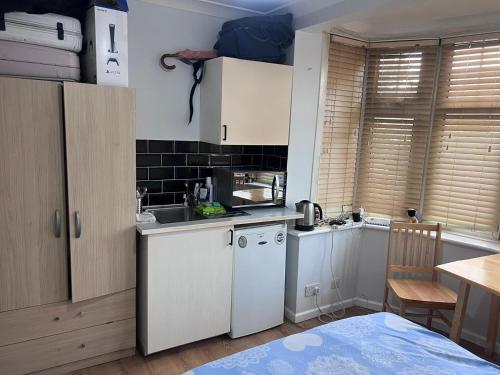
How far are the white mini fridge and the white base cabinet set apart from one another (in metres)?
0.08

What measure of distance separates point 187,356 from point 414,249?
191 cm

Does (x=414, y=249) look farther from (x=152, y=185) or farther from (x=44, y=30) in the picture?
(x=44, y=30)

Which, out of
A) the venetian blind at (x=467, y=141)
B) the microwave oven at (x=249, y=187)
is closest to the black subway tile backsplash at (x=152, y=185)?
the microwave oven at (x=249, y=187)

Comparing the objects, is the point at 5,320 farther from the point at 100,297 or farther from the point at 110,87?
the point at 110,87

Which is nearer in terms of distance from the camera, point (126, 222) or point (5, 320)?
point (5, 320)

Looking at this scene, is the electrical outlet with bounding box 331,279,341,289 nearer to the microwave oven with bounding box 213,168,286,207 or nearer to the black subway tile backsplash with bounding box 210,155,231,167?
the microwave oven with bounding box 213,168,286,207

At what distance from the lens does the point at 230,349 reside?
2.63 metres

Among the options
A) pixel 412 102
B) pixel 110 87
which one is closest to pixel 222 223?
pixel 110 87

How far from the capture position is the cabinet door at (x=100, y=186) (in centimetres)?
207

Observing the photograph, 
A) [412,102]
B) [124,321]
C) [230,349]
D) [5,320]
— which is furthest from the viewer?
[412,102]

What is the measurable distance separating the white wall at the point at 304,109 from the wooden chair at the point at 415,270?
2.67 feet

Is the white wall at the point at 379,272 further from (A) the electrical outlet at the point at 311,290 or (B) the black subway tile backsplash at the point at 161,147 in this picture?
(B) the black subway tile backsplash at the point at 161,147

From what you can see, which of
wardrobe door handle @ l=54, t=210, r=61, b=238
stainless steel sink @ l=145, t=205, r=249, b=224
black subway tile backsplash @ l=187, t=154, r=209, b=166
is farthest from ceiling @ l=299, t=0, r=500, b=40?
wardrobe door handle @ l=54, t=210, r=61, b=238

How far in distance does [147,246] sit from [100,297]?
44cm
